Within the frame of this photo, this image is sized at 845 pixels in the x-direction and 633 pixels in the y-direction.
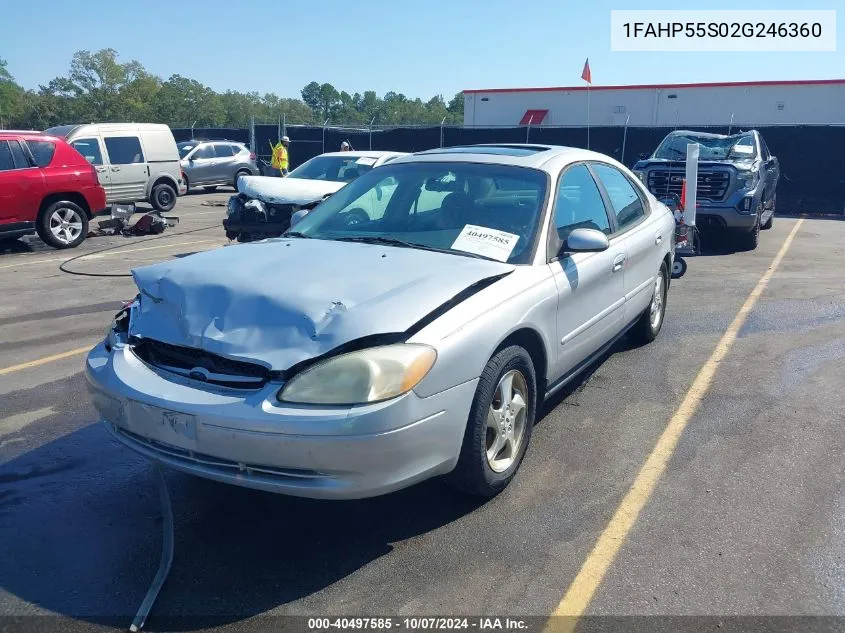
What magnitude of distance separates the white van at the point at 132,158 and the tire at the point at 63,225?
3.82 metres

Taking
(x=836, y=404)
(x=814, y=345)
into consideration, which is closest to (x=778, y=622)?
(x=836, y=404)

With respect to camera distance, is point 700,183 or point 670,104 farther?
point 670,104

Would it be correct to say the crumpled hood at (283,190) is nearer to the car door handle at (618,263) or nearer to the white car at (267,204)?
the white car at (267,204)

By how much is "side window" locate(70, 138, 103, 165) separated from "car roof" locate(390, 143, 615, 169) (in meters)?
12.7

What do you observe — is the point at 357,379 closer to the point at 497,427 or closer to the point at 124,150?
the point at 497,427

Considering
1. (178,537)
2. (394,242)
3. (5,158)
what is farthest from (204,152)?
(178,537)

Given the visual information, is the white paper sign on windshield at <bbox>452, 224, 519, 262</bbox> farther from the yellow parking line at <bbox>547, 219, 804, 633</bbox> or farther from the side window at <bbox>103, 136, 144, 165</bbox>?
the side window at <bbox>103, 136, 144, 165</bbox>

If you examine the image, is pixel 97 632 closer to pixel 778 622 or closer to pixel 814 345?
pixel 778 622

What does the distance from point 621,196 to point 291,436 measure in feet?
11.3

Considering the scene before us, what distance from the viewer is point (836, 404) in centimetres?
505

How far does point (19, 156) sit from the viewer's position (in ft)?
37.1

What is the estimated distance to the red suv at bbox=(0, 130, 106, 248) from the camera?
11.1 meters

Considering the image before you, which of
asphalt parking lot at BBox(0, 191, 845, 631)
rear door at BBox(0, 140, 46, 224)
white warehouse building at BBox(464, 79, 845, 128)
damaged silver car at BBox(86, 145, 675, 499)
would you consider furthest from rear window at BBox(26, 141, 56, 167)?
white warehouse building at BBox(464, 79, 845, 128)

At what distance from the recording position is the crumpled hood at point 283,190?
9.70 m
